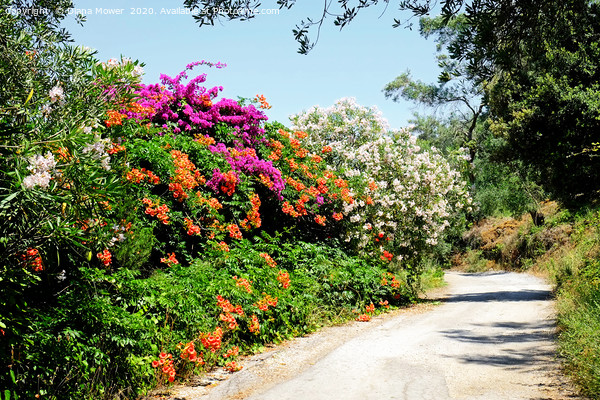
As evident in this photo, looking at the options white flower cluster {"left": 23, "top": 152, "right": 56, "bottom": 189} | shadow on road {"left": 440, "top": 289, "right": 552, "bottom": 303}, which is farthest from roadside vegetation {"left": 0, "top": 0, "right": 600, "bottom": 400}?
shadow on road {"left": 440, "top": 289, "right": 552, "bottom": 303}

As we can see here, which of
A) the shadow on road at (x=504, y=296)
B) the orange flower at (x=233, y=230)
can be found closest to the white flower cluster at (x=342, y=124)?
the shadow on road at (x=504, y=296)

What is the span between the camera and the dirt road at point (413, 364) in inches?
208

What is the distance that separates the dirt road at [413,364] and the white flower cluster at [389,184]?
2.90 m

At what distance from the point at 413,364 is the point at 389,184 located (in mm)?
7081

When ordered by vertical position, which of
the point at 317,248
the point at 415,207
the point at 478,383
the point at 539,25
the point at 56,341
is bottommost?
the point at 478,383

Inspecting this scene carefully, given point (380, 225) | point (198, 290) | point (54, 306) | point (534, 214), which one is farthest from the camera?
point (534, 214)

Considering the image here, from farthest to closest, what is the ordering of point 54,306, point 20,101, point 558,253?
point 558,253 < point 54,306 < point 20,101

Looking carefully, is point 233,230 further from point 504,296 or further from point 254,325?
point 504,296

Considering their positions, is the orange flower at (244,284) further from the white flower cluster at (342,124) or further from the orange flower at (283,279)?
the white flower cluster at (342,124)

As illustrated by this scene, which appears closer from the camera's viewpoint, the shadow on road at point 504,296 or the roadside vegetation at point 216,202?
the roadside vegetation at point 216,202

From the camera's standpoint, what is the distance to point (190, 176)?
8008mm

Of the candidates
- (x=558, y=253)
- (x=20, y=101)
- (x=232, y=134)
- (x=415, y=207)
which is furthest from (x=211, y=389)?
(x=558, y=253)

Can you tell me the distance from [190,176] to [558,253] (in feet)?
55.9

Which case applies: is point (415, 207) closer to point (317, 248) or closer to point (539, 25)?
point (317, 248)
